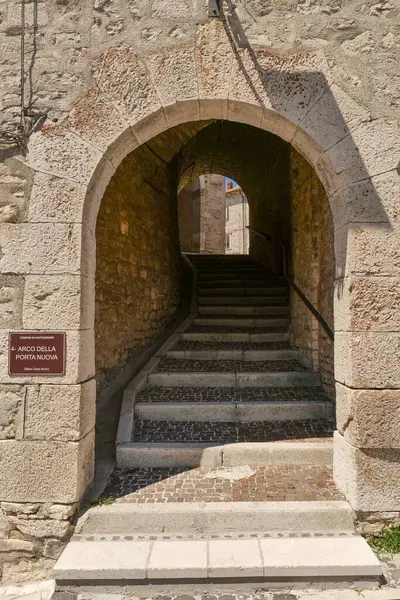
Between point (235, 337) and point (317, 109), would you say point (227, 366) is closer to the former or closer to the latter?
point (235, 337)

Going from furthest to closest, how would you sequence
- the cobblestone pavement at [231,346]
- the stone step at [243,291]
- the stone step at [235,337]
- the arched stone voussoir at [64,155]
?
the stone step at [243,291], the stone step at [235,337], the cobblestone pavement at [231,346], the arched stone voussoir at [64,155]

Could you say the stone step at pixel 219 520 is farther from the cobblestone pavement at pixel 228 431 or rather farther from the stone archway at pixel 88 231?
the cobblestone pavement at pixel 228 431

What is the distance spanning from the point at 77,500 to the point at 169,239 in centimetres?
473

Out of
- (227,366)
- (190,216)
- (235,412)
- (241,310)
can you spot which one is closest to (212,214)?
(190,216)

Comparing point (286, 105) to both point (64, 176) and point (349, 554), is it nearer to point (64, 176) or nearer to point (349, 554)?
point (64, 176)

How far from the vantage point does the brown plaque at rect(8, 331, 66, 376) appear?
102 inches

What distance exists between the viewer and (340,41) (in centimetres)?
266

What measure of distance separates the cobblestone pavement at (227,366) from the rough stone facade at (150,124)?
5.59 ft

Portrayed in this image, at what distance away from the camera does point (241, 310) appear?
6105 mm

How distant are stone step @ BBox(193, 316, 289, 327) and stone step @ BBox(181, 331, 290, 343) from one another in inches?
15.4

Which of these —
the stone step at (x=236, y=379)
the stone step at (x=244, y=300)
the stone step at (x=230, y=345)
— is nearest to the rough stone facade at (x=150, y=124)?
the stone step at (x=236, y=379)

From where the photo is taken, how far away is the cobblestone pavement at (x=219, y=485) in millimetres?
2691

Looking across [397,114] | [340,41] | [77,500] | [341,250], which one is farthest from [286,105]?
[77,500]

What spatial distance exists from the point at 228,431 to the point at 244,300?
3238 mm
